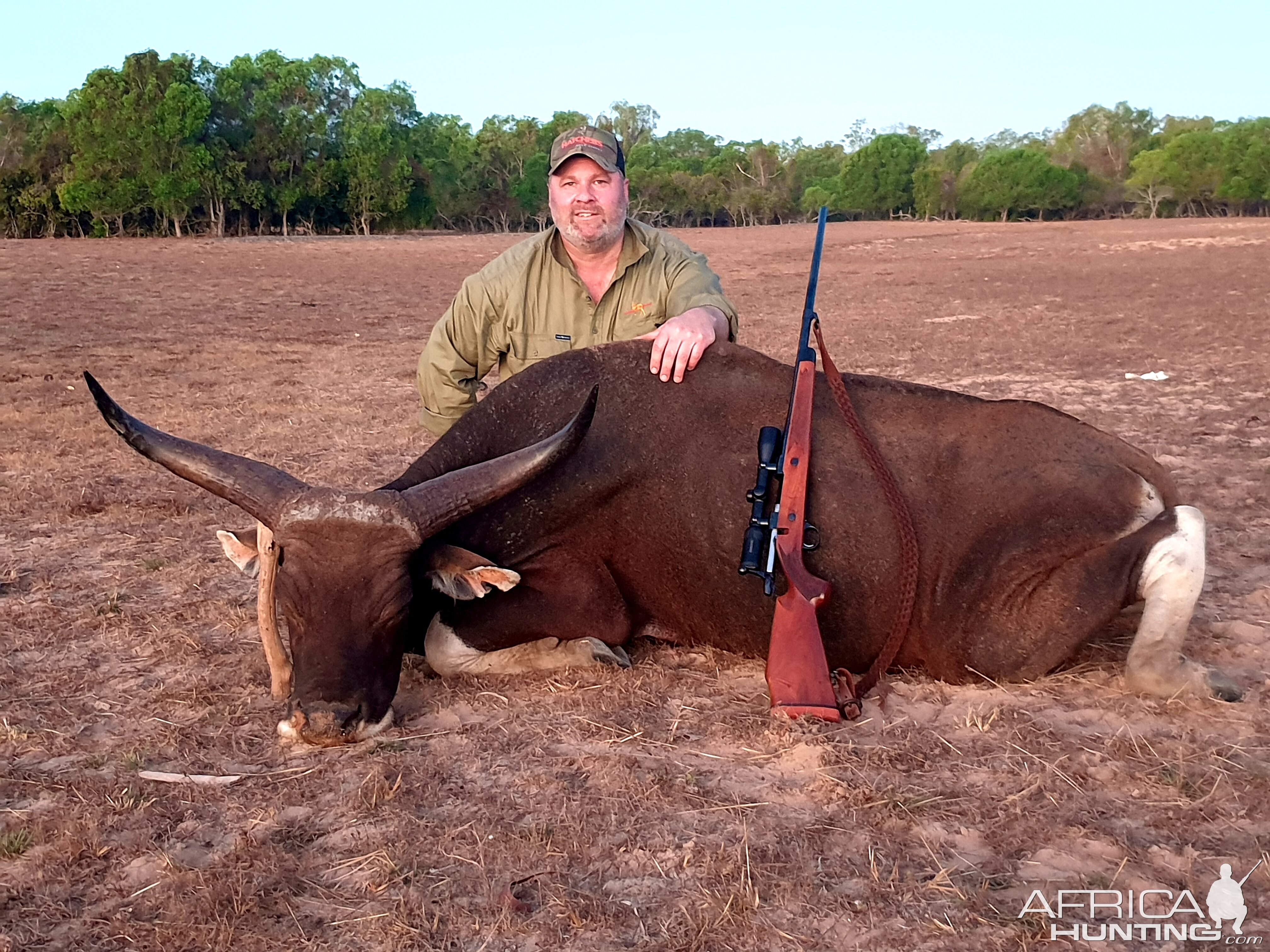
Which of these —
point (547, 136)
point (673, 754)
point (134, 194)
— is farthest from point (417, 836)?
point (547, 136)

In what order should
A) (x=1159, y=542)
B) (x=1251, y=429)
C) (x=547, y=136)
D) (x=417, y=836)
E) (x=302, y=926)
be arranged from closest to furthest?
(x=302, y=926) < (x=417, y=836) < (x=1159, y=542) < (x=1251, y=429) < (x=547, y=136)

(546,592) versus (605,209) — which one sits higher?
(605,209)

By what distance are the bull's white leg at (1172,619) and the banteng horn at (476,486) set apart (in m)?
2.49

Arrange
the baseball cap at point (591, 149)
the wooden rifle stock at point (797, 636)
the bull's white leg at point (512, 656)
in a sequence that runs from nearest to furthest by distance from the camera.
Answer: the wooden rifle stock at point (797, 636)
the bull's white leg at point (512, 656)
the baseball cap at point (591, 149)

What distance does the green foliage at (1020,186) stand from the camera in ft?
291

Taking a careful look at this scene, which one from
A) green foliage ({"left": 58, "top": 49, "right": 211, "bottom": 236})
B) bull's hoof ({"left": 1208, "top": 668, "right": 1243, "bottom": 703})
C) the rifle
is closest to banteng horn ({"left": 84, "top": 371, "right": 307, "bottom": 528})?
the rifle

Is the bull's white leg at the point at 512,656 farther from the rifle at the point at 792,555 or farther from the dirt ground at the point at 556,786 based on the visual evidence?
the rifle at the point at 792,555

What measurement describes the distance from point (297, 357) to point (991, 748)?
42.8ft

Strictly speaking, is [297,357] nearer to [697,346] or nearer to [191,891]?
[697,346]

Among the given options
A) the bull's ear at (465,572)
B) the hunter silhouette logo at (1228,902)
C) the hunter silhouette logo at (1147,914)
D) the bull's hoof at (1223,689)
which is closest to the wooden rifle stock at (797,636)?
the bull's ear at (465,572)

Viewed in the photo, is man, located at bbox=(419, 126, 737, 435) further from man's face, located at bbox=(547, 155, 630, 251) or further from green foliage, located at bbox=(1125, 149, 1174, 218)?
green foliage, located at bbox=(1125, 149, 1174, 218)

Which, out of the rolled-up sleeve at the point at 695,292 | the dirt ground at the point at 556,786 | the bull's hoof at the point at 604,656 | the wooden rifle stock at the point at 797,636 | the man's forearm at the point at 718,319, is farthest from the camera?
the rolled-up sleeve at the point at 695,292

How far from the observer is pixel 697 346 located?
5254 mm

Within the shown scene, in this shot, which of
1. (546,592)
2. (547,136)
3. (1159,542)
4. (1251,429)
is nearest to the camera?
(1159,542)
